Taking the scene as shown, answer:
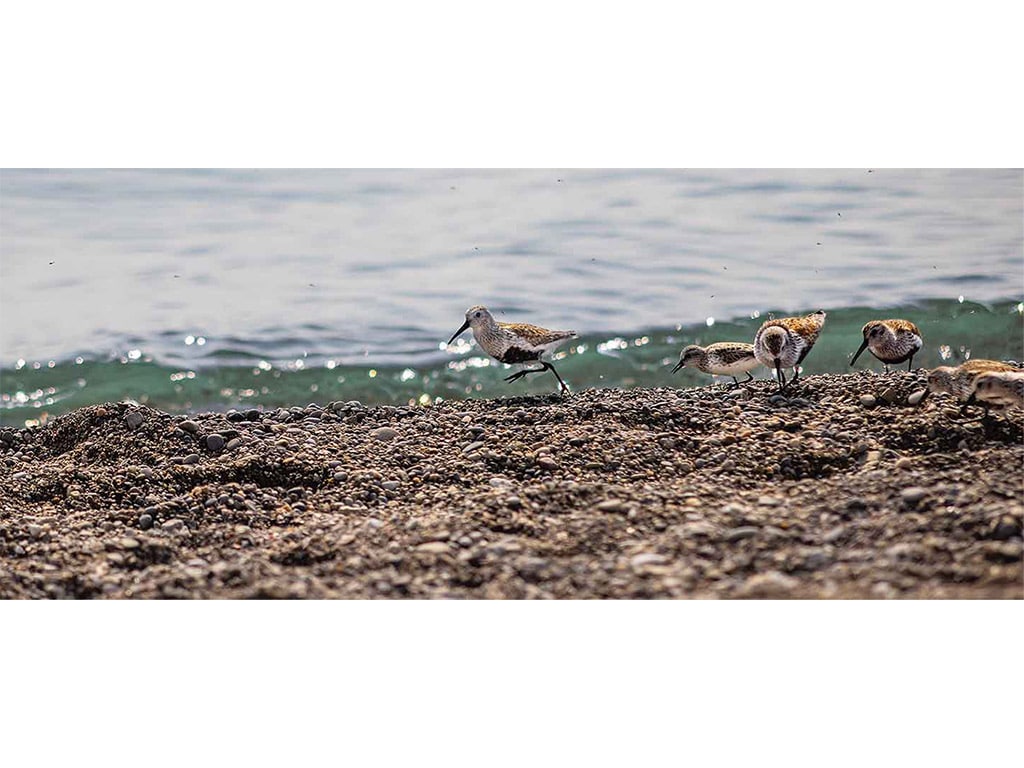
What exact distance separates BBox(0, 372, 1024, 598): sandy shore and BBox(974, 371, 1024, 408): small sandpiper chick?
0.32ft

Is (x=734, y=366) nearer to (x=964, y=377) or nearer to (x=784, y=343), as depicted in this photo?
(x=784, y=343)

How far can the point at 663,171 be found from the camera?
5.49 metres

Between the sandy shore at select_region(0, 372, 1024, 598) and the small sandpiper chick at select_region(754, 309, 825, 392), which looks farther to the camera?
the small sandpiper chick at select_region(754, 309, 825, 392)

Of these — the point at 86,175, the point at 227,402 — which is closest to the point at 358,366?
the point at 227,402

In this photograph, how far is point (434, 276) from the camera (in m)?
6.25

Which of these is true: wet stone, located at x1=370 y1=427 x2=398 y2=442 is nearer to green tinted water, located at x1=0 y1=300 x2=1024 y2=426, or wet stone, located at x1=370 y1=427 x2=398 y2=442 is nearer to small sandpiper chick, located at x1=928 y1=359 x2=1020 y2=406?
green tinted water, located at x1=0 y1=300 x2=1024 y2=426

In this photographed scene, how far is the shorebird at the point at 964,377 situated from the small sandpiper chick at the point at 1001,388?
0.02m

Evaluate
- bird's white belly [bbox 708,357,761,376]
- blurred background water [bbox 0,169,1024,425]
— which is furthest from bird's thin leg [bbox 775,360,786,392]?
blurred background water [bbox 0,169,1024,425]

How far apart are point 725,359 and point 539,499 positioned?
167 centimetres

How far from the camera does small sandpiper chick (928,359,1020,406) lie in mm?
3668

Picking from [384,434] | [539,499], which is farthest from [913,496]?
[384,434]

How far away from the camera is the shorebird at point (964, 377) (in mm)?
3662

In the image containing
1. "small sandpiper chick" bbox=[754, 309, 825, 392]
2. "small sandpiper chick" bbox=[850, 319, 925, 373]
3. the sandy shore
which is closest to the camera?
the sandy shore

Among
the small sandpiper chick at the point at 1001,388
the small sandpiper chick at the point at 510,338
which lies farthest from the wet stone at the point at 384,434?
the small sandpiper chick at the point at 1001,388
